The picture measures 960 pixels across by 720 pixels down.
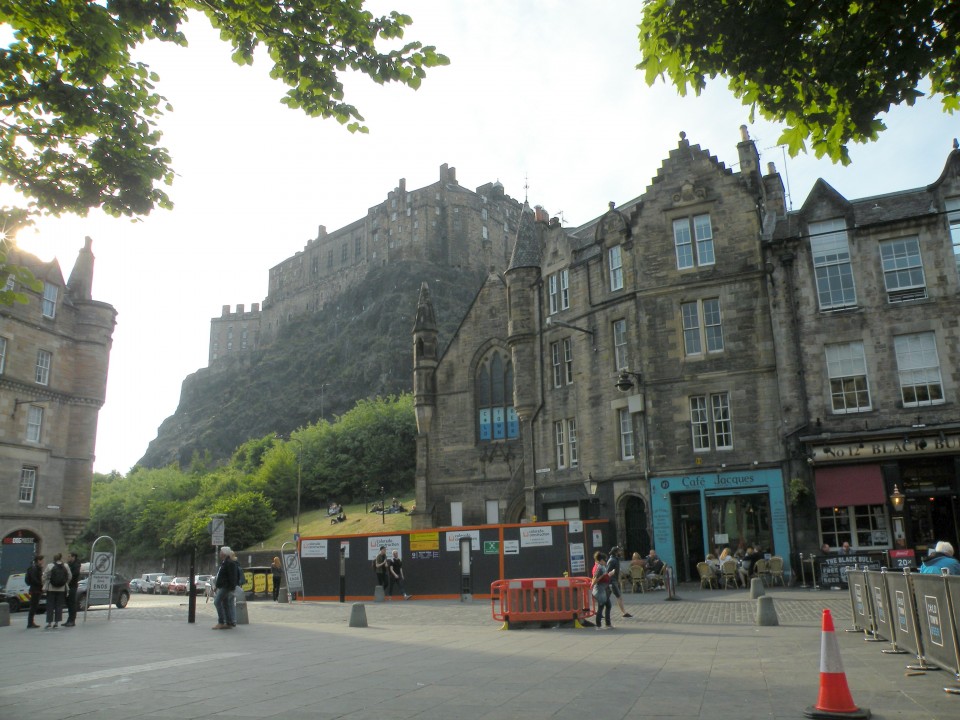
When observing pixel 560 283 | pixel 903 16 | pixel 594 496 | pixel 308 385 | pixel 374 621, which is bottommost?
pixel 374 621

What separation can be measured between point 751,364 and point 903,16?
2060 cm

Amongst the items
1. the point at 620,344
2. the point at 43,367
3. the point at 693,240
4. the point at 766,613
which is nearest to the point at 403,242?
the point at 43,367

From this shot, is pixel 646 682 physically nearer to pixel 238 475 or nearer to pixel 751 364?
pixel 751 364

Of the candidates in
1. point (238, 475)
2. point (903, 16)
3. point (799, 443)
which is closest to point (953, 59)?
point (903, 16)

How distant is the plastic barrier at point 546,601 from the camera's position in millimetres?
15797

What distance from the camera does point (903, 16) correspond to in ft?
21.3

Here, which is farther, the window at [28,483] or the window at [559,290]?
the window at [28,483]

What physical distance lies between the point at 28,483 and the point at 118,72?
32.5 m

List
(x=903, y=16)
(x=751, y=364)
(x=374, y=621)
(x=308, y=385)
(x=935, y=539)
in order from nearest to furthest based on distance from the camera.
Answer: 1. (x=903, y=16)
2. (x=374, y=621)
3. (x=935, y=539)
4. (x=751, y=364)
5. (x=308, y=385)

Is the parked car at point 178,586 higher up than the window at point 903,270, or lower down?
lower down

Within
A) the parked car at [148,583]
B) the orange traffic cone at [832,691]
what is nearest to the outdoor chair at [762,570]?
the orange traffic cone at [832,691]

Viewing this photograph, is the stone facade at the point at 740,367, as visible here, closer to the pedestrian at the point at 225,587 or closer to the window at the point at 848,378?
the window at the point at 848,378

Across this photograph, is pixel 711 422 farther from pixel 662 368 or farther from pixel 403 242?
pixel 403 242

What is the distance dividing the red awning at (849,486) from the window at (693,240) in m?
8.16
